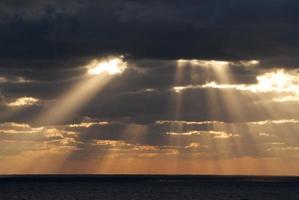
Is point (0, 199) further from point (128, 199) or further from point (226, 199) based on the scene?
point (226, 199)

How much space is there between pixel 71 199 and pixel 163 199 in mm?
24742

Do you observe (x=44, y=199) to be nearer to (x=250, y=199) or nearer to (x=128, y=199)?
(x=128, y=199)

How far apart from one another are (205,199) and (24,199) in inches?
1934

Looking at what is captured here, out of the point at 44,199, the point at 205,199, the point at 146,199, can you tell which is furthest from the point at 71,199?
the point at 205,199

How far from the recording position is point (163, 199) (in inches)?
7712

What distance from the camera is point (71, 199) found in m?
195

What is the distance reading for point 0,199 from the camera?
19462cm

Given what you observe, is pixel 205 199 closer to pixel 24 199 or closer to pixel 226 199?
pixel 226 199

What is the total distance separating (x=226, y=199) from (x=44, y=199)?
4974 centimetres

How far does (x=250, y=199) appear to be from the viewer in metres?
200

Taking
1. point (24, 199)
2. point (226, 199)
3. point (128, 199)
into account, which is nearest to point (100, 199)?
point (128, 199)

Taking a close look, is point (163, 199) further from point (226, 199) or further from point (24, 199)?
point (24, 199)

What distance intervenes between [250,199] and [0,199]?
2673 inches

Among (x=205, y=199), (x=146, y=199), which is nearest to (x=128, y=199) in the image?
(x=146, y=199)
